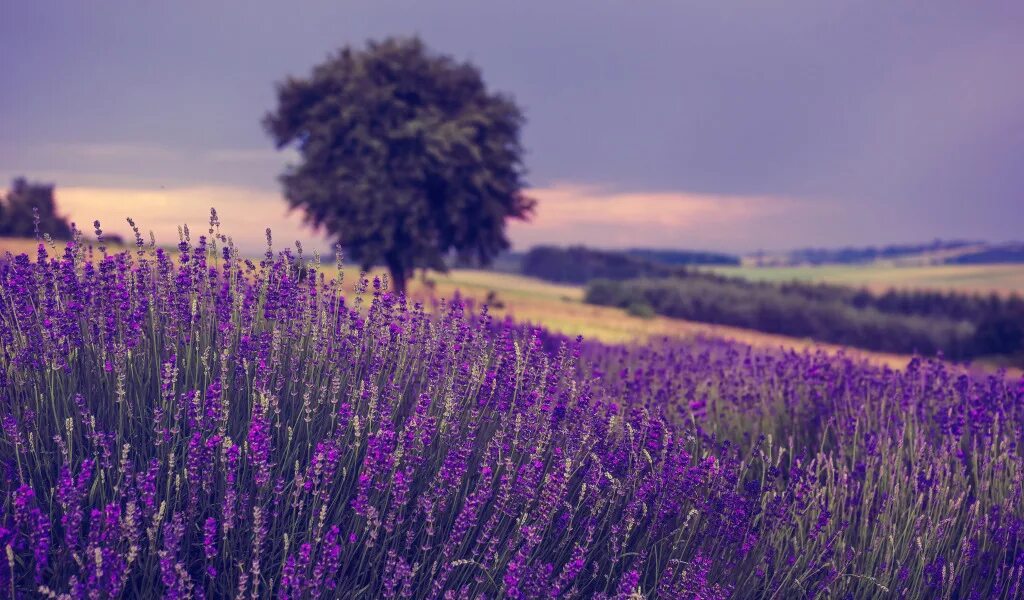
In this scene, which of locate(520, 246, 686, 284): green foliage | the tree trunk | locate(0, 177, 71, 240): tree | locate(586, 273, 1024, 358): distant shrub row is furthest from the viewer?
locate(520, 246, 686, 284): green foliage

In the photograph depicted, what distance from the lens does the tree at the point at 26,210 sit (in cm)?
2612

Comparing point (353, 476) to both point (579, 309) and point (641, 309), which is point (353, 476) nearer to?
point (579, 309)

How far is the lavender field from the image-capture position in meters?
2.65

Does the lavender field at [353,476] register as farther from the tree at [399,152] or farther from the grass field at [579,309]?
the tree at [399,152]

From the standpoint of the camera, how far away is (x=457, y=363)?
4082 millimetres

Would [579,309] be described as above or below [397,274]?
below

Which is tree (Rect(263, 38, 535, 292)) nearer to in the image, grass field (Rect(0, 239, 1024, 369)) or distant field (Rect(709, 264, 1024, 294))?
grass field (Rect(0, 239, 1024, 369))

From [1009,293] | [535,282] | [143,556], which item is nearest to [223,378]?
[143,556]

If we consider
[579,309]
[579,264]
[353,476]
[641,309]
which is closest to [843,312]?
[641,309]

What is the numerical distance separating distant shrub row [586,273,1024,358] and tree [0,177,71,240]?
1854cm

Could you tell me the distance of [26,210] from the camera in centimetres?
2686

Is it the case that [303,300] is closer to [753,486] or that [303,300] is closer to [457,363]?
[457,363]

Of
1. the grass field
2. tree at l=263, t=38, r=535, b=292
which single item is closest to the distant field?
the grass field

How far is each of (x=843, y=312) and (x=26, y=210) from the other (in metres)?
26.7
